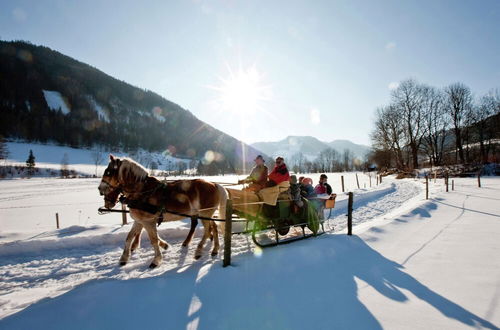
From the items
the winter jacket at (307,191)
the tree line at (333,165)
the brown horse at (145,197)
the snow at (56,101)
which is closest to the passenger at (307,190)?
the winter jacket at (307,191)

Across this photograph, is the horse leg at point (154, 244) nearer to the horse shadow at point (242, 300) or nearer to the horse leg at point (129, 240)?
the horse leg at point (129, 240)

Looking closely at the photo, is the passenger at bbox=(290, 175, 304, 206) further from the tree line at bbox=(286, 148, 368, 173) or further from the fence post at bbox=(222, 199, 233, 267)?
the tree line at bbox=(286, 148, 368, 173)

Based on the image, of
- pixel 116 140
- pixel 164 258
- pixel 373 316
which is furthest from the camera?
pixel 116 140

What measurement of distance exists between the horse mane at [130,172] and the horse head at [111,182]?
0.23ft

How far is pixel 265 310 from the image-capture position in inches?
108

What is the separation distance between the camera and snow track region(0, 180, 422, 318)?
376 centimetres

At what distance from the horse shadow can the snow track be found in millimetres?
582

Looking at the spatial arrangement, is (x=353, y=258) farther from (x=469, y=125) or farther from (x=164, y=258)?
(x=469, y=125)

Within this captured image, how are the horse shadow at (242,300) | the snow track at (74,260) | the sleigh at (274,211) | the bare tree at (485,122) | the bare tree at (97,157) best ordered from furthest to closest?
1. the bare tree at (97,157)
2. the bare tree at (485,122)
3. the sleigh at (274,211)
4. the snow track at (74,260)
5. the horse shadow at (242,300)

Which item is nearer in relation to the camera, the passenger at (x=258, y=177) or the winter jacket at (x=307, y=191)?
the passenger at (x=258, y=177)

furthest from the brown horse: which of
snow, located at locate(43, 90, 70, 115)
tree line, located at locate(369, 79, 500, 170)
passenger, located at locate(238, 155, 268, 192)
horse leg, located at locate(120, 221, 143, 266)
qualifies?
snow, located at locate(43, 90, 70, 115)

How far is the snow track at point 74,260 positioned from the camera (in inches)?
148

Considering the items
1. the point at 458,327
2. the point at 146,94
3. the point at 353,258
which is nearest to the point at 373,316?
the point at 458,327

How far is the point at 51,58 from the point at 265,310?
656 feet
